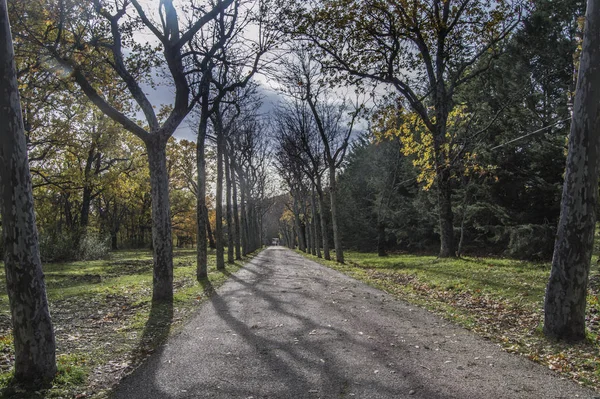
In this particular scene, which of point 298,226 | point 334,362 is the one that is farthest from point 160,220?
point 298,226

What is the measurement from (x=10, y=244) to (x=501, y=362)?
554 centimetres

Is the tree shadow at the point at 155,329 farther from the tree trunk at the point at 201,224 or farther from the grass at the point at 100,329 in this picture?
the tree trunk at the point at 201,224

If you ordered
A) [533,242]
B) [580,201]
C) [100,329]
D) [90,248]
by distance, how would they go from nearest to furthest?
[580,201], [100,329], [533,242], [90,248]

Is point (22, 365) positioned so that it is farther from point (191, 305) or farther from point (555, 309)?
point (555, 309)

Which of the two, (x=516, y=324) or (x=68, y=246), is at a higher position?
(x=68, y=246)

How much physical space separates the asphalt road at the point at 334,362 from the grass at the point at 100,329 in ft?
1.14

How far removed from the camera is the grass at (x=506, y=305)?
4801mm

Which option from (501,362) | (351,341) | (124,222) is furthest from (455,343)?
(124,222)

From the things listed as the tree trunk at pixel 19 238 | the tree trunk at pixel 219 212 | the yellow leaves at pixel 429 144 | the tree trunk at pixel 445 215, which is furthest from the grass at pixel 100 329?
the tree trunk at pixel 445 215

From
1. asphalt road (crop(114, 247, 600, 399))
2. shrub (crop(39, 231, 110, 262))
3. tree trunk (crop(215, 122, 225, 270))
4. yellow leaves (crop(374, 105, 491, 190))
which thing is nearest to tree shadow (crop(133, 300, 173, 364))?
asphalt road (crop(114, 247, 600, 399))

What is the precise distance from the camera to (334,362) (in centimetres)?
468

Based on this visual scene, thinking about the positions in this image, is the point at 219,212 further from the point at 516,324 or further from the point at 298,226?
the point at 298,226

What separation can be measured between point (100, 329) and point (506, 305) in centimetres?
767

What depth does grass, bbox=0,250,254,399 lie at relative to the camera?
425 centimetres
